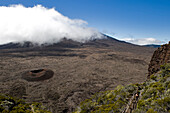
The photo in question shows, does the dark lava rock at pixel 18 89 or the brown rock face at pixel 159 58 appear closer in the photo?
the brown rock face at pixel 159 58

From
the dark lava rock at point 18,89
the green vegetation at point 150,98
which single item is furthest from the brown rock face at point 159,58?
the dark lava rock at point 18,89

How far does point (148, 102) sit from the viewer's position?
521 centimetres

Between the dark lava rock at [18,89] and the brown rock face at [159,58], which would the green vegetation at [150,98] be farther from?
the dark lava rock at [18,89]

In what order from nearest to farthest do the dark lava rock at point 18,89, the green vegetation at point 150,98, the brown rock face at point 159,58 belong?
1. the green vegetation at point 150,98
2. the brown rock face at point 159,58
3. the dark lava rock at point 18,89

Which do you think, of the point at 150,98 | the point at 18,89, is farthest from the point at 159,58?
the point at 18,89

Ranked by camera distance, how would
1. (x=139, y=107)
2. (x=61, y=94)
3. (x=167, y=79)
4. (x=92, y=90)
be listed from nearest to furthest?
(x=139, y=107), (x=167, y=79), (x=61, y=94), (x=92, y=90)

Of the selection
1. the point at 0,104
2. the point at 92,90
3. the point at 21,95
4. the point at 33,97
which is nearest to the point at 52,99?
the point at 33,97

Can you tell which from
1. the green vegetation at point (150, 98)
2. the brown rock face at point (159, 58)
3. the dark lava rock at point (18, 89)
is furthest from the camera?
the dark lava rock at point (18, 89)

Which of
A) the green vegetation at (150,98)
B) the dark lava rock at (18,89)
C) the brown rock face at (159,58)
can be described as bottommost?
the dark lava rock at (18,89)

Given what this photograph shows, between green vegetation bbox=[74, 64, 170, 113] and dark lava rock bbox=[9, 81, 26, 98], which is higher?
green vegetation bbox=[74, 64, 170, 113]

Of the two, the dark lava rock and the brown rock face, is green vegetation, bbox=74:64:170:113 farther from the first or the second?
the dark lava rock

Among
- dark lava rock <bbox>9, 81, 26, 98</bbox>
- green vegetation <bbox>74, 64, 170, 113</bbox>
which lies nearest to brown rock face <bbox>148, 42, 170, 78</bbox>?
green vegetation <bbox>74, 64, 170, 113</bbox>

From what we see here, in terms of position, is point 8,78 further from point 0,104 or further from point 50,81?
point 0,104

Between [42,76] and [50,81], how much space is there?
3.74 metres
